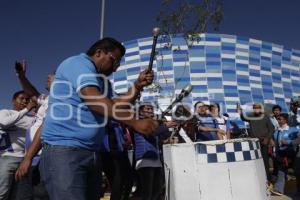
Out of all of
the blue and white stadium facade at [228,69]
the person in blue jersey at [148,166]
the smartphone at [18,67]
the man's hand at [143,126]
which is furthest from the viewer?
the blue and white stadium facade at [228,69]

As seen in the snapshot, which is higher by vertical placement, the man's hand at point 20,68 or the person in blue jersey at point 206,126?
the man's hand at point 20,68

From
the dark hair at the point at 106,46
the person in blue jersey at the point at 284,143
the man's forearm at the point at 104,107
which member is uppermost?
the dark hair at the point at 106,46

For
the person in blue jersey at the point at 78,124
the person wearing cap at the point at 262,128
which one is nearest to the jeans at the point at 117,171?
the person in blue jersey at the point at 78,124

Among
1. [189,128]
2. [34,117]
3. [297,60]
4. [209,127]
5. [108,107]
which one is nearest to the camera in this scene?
[108,107]

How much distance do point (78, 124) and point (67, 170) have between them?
257 mm

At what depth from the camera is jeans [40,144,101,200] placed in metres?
1.85

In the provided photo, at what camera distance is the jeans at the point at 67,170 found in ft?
6.07

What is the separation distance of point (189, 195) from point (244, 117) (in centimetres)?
382

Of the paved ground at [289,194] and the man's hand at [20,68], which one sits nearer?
the man's hand at [20,68]

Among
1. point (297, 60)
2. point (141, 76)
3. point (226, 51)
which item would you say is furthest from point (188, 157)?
point (297, 60)

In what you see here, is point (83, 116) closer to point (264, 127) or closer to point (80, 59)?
point (80, 59)

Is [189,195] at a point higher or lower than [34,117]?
lower

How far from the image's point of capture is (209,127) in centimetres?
595

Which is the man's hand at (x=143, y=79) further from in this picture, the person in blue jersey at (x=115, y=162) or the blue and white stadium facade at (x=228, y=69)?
the blue and white stadium facade at (x=228, y=69)
